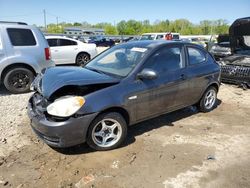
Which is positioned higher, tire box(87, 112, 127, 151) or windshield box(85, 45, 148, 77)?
Result: windshield box(85, 45, 148, 77)

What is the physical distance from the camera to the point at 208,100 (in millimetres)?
6074

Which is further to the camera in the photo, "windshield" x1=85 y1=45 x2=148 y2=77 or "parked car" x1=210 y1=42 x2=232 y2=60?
"parked car" x1=210 y1=42 x2=232 y2=60

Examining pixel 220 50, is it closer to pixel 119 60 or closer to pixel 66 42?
pixel 66 42

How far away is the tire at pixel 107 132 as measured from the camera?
12.8ft

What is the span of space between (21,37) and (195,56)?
4.71 metres

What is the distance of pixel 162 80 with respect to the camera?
15.4 ft

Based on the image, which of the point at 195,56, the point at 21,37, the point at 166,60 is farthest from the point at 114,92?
the point at 21,37

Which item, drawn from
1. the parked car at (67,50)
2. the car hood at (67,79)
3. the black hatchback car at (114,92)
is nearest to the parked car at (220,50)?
the parked car at (67,50)

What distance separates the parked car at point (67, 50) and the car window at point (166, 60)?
7681mm

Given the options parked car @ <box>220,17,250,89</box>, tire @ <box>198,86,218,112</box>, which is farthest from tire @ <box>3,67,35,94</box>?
parked car @ <box>220,17,250,89</box>

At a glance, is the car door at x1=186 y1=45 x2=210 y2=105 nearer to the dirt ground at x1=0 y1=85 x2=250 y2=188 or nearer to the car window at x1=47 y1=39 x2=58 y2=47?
the dirt ground at x1=0 y1=85 x2=250 y2=188

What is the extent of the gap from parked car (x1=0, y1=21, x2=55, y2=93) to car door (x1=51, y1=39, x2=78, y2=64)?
4067 mm

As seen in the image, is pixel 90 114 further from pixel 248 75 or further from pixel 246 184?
pixel 248 75

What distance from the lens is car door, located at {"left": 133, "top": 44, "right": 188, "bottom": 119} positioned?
4461 millimetres
